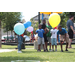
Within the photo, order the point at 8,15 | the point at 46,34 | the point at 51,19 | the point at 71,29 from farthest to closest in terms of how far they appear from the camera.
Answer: the point at 8,15, the point at 71,29, the point at 46,34, the point at 51,19

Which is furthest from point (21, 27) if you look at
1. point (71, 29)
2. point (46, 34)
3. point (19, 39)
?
point (71, 29)

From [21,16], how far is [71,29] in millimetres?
14098

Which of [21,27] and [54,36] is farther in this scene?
[54,36]

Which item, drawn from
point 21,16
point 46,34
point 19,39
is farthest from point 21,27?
point 21,16

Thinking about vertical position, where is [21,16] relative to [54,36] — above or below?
above

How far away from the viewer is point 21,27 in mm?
9117

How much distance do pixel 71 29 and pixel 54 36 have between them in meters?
1.92
